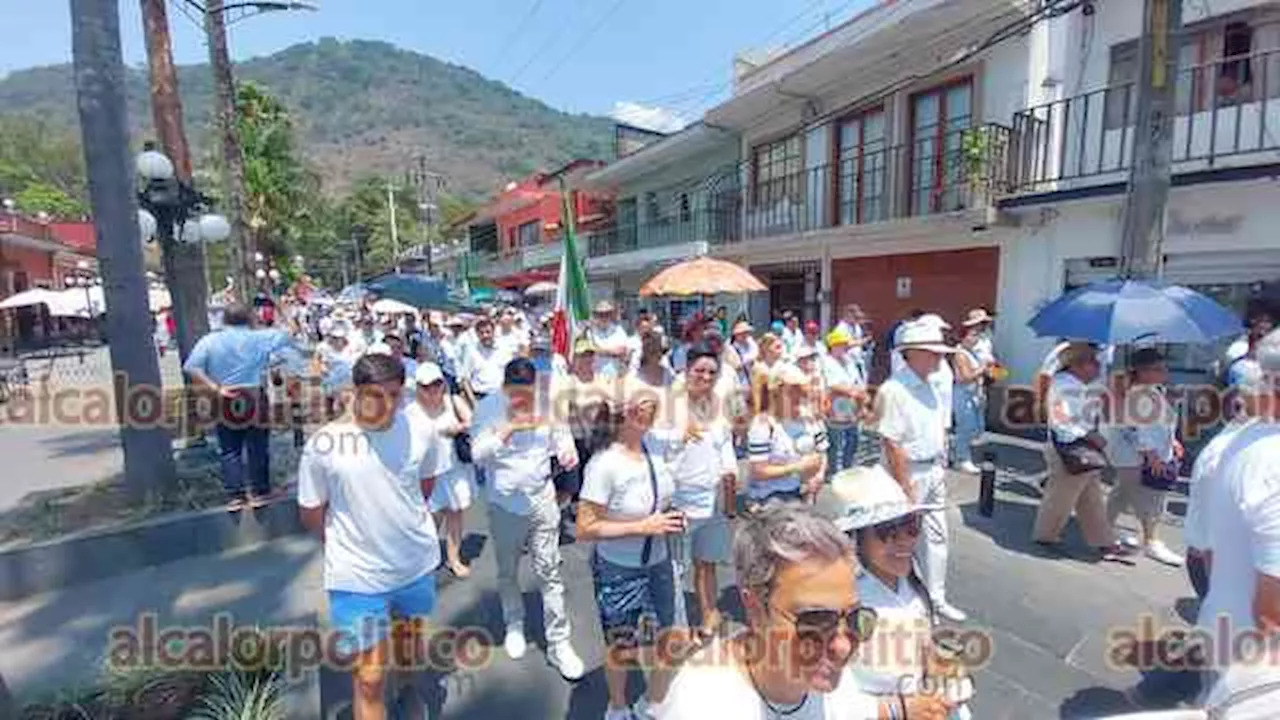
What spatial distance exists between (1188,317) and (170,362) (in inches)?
1015

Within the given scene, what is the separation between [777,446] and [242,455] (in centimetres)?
469

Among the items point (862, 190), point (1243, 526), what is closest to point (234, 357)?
point (1243, 526)

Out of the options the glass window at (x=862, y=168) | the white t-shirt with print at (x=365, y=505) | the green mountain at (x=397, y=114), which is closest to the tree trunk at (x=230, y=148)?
the white t-shirt with print at (x=365, y=505)

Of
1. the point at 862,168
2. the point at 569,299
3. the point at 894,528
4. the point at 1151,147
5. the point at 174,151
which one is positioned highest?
the point at 862,168

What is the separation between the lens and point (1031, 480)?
7.39 m

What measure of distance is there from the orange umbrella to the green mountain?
300 feet

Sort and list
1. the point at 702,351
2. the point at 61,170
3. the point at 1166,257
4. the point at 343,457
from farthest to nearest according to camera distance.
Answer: the point at 61,170 → the point at 1166,257 → the point at 702,351 → the point at 343,457

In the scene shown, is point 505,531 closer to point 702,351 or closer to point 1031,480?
point 702,351

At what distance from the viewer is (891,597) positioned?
203 centimetres

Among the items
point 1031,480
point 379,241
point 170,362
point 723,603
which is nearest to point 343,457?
point 723,603

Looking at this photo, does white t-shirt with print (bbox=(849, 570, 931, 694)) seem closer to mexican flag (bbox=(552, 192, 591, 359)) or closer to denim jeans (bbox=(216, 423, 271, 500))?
mexican flag (bbox=(552, 192, 591, 359))

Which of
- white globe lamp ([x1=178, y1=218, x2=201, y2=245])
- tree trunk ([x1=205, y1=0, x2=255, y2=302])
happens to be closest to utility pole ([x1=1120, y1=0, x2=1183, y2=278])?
white globe lamp ([x1=178, y1=218, x2=201, y2=245])

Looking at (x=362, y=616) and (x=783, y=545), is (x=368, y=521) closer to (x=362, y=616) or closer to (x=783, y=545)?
(x=362, y=616)

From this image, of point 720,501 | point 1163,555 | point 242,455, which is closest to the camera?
point 720,501
